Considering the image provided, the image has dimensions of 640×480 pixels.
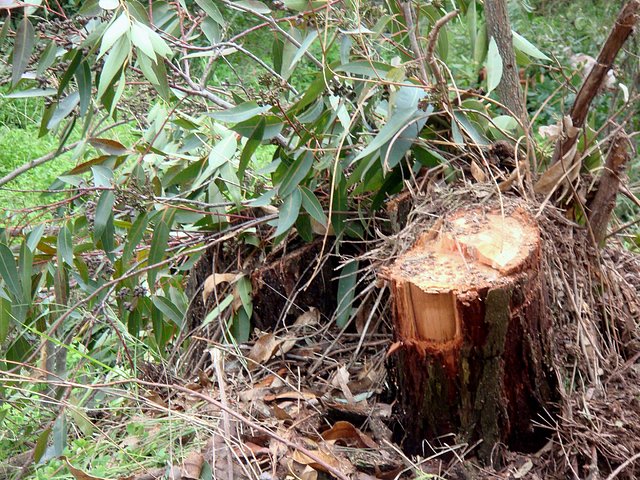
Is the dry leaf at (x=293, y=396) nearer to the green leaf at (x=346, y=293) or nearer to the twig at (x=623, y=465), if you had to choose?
the green leaf at (x=346, y=293)

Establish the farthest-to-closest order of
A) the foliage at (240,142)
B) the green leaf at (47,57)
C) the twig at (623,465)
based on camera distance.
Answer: the green leaf at (47,57)
the foliage at (240,142)
the twig at (623,465)

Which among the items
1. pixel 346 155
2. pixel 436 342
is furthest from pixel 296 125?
pixel 436 342

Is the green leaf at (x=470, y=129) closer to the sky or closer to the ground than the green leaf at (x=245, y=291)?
closer to the sky

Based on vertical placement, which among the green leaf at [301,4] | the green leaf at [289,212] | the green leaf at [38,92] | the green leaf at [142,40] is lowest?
the green leaf at [289,212]

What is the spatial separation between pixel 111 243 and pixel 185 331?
0.44 metres

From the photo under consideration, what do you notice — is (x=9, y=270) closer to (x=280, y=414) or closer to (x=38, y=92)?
(x=38, y=92)

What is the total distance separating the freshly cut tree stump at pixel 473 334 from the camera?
1759 mm

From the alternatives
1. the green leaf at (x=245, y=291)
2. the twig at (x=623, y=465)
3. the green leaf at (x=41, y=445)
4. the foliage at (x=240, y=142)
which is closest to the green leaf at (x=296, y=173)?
the foliage at (x=240, y=142)

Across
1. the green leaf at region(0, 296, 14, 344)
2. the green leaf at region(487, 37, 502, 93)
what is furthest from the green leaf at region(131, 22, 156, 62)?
the green leaf at region(0, 296, 14, 344)

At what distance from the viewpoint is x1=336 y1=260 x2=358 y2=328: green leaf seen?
2.35 metres

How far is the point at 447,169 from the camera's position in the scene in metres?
2.29

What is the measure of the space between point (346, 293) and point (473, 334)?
636 millimetres

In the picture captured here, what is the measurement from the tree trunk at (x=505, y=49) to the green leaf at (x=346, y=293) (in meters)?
0.73

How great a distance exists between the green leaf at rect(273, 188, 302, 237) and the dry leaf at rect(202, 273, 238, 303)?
355 millimetres
